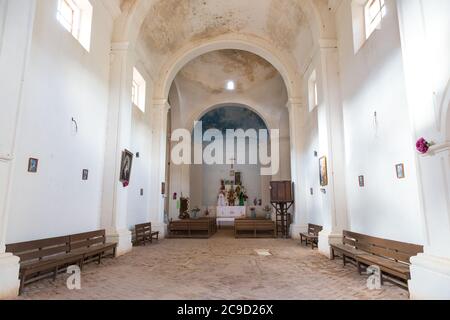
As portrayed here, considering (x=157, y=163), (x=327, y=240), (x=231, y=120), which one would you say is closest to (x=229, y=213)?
(x=231, y=120)

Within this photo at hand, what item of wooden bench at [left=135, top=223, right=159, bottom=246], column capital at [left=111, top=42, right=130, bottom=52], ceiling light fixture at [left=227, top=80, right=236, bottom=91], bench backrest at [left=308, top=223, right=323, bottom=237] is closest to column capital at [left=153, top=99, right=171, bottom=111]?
column capital at [left=111, top=42, right=130, bottom=52]

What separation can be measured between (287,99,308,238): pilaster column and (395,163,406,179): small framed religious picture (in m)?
6.09

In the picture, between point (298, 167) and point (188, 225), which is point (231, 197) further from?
point (298, 167)

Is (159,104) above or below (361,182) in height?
above

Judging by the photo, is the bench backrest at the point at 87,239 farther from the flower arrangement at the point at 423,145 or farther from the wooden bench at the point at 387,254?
the flower arrangement at the point at 423,145

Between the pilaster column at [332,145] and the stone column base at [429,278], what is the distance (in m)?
3.30

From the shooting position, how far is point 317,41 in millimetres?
8094

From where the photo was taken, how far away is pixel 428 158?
12.3 ft

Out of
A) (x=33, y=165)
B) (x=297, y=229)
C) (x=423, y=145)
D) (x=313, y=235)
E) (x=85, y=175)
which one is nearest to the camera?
(x=423, y=145)

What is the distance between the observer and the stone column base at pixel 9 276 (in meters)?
3.69

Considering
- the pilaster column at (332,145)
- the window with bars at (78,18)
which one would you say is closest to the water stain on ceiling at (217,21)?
the pilaster column at (332,145)

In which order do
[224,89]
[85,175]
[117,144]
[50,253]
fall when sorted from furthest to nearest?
[224,89] < [117,144] < [85,175] < [50,253]

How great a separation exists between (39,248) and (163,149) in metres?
7.08

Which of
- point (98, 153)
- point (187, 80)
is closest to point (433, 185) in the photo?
point (98, 153)
